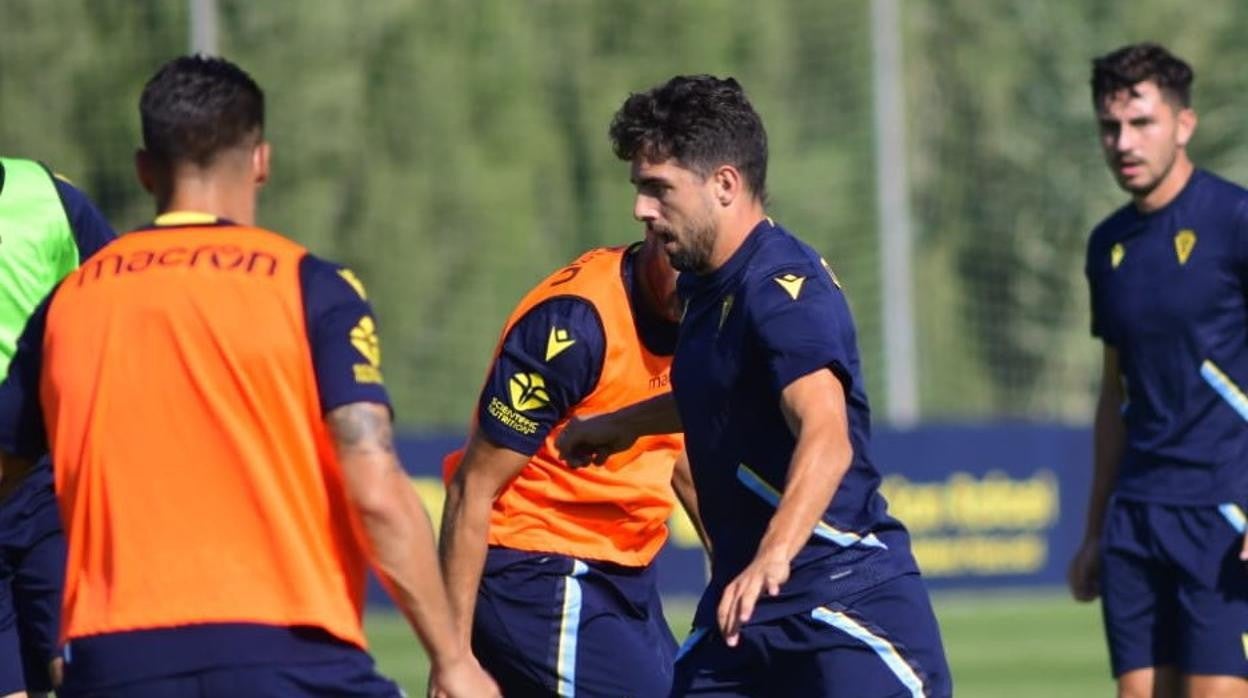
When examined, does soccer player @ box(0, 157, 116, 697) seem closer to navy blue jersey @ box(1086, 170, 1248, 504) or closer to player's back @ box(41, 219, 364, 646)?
player's back @ box(41, 219, 364, 646)

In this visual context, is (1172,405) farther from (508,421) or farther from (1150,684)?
(508,421)

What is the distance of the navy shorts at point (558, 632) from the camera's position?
741 cm

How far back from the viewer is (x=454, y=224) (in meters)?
23.5

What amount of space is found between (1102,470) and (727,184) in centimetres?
296

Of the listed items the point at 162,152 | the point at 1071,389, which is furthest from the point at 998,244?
the point at 162,152

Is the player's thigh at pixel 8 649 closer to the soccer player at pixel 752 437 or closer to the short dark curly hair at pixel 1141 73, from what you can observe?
the soccer player at pixel 752 437

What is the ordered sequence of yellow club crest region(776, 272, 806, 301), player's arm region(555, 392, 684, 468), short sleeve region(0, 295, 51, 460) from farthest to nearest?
player's arm region(555, 392, 684, 468), yellow club crest region(776, 272, 806, 301), short sleeve region(0, 295, 51, 460)

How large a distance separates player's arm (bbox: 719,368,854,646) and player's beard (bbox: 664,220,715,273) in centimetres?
52

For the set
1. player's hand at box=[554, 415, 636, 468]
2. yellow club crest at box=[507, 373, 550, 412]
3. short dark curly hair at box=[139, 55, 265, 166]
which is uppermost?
short dark curly hair at box=[139, 55, 265, 166]

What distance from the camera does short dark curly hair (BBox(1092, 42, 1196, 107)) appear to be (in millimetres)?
8453

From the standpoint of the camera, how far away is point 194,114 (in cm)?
511

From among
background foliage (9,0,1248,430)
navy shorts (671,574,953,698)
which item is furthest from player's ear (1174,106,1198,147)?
background foliage (9,0,1248,430)

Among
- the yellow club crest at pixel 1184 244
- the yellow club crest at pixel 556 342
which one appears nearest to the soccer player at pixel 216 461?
the yellow club crest at pixel 556 342

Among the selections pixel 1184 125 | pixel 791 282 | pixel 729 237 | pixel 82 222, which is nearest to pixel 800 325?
pixel 791 282
